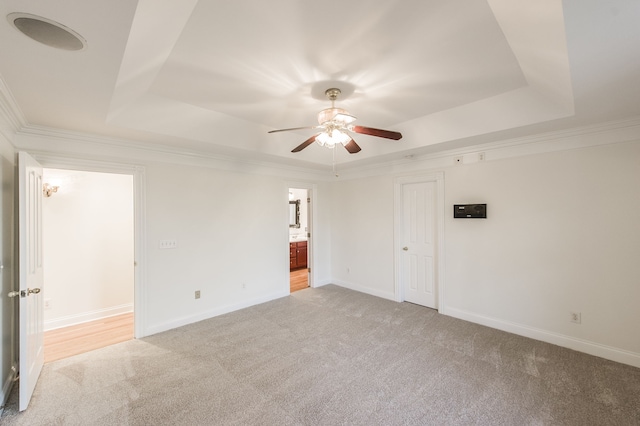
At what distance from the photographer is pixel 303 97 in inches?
110

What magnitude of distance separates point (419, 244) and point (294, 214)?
418 centimetres

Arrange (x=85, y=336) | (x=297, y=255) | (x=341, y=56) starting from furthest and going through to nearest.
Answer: (x=297, y=255) → (x=85, y=336) → (x=341, y=56)

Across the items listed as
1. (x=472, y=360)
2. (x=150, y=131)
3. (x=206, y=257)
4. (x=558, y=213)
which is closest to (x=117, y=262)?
(x=206, y=257)

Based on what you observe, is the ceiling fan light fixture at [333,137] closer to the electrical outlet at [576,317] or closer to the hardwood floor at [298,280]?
the electrical outlet at [576,317]

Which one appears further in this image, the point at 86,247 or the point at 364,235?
the point at 364,235

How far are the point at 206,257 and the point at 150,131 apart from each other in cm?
184

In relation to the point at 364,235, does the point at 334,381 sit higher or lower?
lower

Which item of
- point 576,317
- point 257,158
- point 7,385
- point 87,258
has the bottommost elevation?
point 7,385

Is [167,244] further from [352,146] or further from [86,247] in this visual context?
[352,146]

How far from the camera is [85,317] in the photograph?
3.87m

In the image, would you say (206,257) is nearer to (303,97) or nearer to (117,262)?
(117,262)

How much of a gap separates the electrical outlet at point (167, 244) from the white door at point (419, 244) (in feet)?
11.3

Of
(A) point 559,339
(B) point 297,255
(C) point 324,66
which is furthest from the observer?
(B) point 297,255

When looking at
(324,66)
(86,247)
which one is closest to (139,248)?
(86,247)
